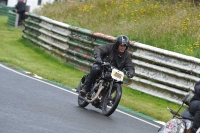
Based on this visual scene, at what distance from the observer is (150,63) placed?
17.4 meters

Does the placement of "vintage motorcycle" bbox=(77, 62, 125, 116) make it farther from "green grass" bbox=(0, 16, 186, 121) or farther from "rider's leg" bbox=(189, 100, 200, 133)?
"rider's leg" bbox=(189, 100, 200, 133)

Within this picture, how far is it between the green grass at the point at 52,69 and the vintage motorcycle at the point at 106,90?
136 centimetres

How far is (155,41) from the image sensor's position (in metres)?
19.2

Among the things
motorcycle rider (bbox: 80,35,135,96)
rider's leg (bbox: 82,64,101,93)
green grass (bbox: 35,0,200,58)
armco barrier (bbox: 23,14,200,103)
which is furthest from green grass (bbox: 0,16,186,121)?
green grass (bbox: 35,0,200,58)

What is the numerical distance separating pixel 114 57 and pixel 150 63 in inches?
146

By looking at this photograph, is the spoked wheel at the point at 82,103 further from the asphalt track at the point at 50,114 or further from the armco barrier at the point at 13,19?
the armco barrier at the point at 13,19

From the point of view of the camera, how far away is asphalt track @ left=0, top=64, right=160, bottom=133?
34.5 ft

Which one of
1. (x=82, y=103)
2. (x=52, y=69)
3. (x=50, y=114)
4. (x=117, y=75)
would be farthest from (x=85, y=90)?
(x=52, y=69)

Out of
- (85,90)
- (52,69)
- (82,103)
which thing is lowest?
(52,69)

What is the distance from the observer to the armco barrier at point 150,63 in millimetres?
16109

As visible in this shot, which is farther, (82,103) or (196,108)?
(82,103)

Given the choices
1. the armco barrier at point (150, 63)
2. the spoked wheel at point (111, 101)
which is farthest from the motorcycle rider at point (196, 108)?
the armco barrier at point (150, 63)

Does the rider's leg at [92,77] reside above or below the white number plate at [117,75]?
below

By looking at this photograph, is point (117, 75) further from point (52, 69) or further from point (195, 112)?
point (52, 69)
